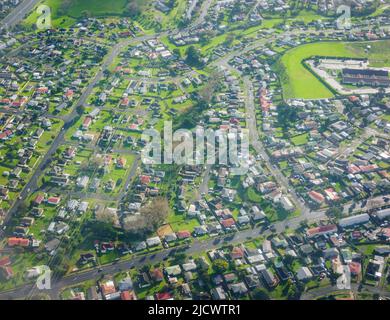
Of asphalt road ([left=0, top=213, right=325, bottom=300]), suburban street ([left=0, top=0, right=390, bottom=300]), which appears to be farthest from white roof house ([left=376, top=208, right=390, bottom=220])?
asphalt road ([left=0, top=213, right=325, bottom=300])

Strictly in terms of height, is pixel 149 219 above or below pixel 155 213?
below

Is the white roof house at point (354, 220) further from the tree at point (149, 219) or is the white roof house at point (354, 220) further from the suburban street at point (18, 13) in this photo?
the suburban street at point (18, 13)

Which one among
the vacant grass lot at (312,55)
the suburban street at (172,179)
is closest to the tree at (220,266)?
the suburban street at (172,179)

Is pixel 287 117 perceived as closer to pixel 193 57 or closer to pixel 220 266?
pixel 193 57

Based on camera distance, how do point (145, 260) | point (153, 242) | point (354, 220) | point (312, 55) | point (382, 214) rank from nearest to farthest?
1. point (145, 260)
2. point (153, 242)
3. point (354, 220)
4. point (382, 214)
5. point (312, 55)

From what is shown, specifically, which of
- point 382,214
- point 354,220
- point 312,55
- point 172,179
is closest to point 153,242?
point 172,179

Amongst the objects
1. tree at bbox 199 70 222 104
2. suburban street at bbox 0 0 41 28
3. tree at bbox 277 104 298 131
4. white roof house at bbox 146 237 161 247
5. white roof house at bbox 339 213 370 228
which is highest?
suburban street at bbox 0 0 41 28

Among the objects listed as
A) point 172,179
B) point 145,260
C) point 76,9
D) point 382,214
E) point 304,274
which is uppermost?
point 76,9

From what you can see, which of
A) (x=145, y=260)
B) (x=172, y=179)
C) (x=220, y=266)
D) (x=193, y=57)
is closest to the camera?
(x=220, y=266)

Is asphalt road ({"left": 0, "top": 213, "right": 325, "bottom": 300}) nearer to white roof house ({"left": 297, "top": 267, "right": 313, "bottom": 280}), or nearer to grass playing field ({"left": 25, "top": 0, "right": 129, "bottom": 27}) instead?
white roof house ({"left": 297, "top": 267, "right": 313, "bottom": 280})
